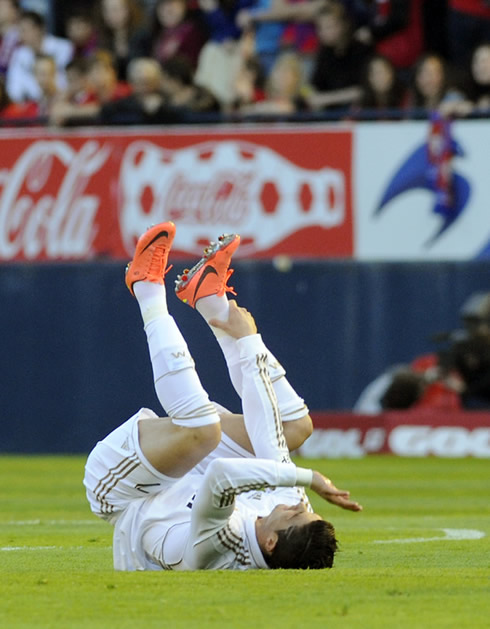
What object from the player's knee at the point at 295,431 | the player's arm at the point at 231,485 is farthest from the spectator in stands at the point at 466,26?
the player's arm at the point at 231,485

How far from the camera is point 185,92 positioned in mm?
17688

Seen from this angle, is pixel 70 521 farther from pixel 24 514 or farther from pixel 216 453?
pixel 216 453

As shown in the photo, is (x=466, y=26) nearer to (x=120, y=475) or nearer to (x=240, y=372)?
(x=240, y=372)

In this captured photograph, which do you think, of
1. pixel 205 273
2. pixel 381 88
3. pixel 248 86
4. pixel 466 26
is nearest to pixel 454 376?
pixel 381 88

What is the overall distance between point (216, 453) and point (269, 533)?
98 centimetres

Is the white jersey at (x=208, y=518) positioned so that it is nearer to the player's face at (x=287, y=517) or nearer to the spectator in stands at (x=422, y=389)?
the player's face at (x=287, y=517)

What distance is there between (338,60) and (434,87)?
1.39m

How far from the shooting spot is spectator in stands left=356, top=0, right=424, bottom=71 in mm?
18219

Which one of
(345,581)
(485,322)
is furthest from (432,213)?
(345,581)

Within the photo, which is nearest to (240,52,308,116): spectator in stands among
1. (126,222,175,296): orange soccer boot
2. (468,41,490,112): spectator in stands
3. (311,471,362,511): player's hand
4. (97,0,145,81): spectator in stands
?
(468,41,490,112): spectator in stands

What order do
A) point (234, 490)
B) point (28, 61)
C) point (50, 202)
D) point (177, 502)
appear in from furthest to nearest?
point (28, 61)
point (50, 202)
point (177, 502)
point (234, 490)

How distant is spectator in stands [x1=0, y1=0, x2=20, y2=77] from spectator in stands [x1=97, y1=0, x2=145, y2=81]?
1217mm

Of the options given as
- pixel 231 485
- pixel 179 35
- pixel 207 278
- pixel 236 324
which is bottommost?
pixel 231 485

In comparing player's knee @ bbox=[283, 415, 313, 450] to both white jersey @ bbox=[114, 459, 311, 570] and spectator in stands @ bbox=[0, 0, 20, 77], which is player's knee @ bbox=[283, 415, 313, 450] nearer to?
white jersey @ bbox=[114, 459, 311, 570]
